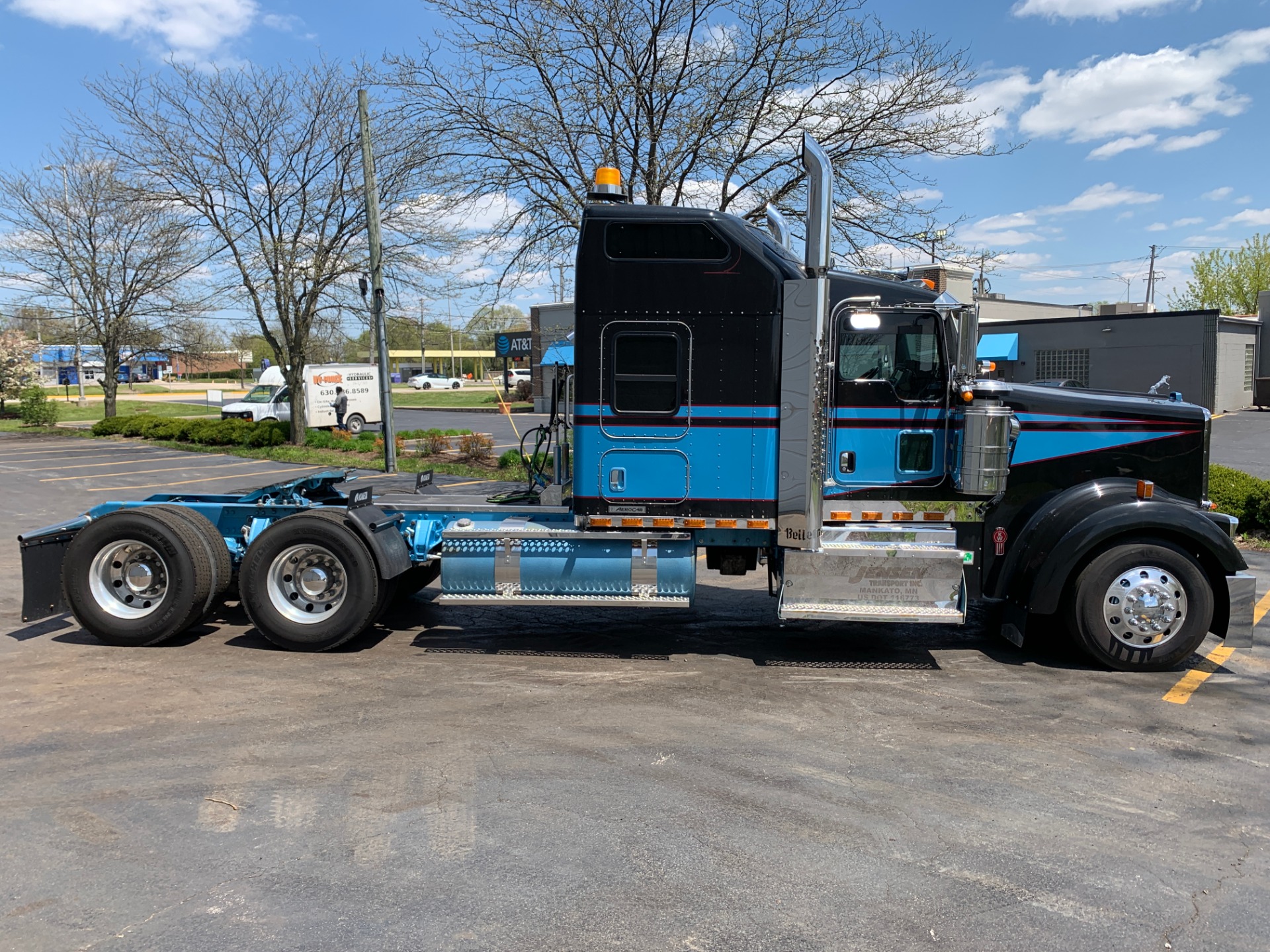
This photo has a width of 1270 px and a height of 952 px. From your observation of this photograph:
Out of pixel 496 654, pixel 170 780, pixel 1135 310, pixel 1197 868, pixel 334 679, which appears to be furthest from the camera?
pixel 1135 310

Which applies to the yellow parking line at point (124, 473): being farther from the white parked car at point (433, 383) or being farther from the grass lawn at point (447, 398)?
the white parked car at point (433, 383)

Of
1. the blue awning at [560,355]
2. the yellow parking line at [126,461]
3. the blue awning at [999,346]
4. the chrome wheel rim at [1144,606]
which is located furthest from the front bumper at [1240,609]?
the blue awning at [999,346]

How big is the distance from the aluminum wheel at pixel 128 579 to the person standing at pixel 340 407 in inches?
874

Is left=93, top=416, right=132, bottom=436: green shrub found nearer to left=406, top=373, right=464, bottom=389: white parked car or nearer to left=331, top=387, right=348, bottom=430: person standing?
left=331, top=387, right=348, bottom=430: person standing

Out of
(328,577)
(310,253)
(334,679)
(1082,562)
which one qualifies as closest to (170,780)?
(334,679)

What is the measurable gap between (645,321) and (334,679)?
3.38 m

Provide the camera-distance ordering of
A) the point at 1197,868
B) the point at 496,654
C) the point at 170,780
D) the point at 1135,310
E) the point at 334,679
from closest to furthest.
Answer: the point at 1197,868, the point at 170,780, the point at 334,679, the point at 496,654, the point at 1135,310

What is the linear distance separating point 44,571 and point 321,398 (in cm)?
2304

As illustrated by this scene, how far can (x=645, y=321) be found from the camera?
21.3ft

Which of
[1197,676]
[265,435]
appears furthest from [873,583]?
[265,435]

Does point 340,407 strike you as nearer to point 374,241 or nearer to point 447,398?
point 374,241

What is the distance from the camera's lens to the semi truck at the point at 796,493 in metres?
6.42

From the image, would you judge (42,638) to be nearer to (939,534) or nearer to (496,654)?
(496,654)

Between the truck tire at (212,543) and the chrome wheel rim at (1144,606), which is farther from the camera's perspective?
the truck tire at (212,543)
